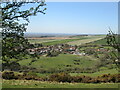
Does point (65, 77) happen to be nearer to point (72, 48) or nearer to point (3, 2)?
point (3, 2)

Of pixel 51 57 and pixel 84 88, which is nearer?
pixel 84 88

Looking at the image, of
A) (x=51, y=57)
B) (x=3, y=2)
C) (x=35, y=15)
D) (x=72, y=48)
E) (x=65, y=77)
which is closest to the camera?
(x=3, y=2)

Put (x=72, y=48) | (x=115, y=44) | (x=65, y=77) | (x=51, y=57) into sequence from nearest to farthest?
(x=115, y=44) < (x=65, y=77) < (x=51, y=57) < (x=72, y=48)

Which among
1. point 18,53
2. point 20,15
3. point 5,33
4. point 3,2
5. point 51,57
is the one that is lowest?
point 51,57

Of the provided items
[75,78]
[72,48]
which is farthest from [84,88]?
[72,48]

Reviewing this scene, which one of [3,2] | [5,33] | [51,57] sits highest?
[3,2]

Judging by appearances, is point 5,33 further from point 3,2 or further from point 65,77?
point 65,77

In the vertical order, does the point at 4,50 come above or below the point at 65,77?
above

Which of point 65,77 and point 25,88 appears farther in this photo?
point 65,77

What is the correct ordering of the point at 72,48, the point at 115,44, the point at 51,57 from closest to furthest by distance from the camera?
the point at 115,44, the point at 51,57, the point at 72,48
